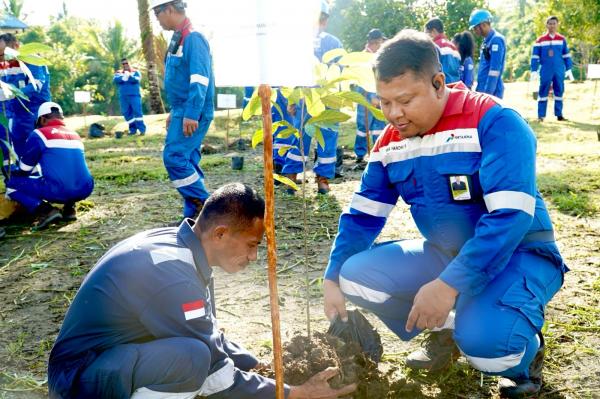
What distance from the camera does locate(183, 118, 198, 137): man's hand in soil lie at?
182 inches

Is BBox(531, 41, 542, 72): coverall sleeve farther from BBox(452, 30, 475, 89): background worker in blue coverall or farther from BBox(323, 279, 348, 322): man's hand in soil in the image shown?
BBox(323, 279, 348, 322): man's hand in soil

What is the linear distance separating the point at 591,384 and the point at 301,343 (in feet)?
4.00

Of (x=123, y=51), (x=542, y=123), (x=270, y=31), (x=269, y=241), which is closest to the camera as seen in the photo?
(x=270, y=31)

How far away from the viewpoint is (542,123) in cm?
1099

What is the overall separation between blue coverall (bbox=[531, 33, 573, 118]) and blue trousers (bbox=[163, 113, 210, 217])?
859cm

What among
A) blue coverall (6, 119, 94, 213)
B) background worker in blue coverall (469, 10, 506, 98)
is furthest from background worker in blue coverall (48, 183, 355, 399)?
background worker in blue coverall (469, 10, 506, 98)

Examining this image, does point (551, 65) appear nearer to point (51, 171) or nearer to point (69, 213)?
point (69, 213)

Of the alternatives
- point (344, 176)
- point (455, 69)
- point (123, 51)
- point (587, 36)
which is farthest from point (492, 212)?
point (123, 51)

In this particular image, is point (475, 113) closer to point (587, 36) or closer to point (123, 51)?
point (587, 36)

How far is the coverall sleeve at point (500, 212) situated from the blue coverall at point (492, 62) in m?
7.08

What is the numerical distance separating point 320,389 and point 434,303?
1.74 feet

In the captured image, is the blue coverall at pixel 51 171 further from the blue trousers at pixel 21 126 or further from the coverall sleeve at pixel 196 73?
the blue trousers at pixel 21 126

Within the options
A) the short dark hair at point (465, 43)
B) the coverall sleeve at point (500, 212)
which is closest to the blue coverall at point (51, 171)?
the coverall sleeve at point (500, 212)

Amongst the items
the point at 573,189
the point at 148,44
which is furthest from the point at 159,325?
the point at 148,44
